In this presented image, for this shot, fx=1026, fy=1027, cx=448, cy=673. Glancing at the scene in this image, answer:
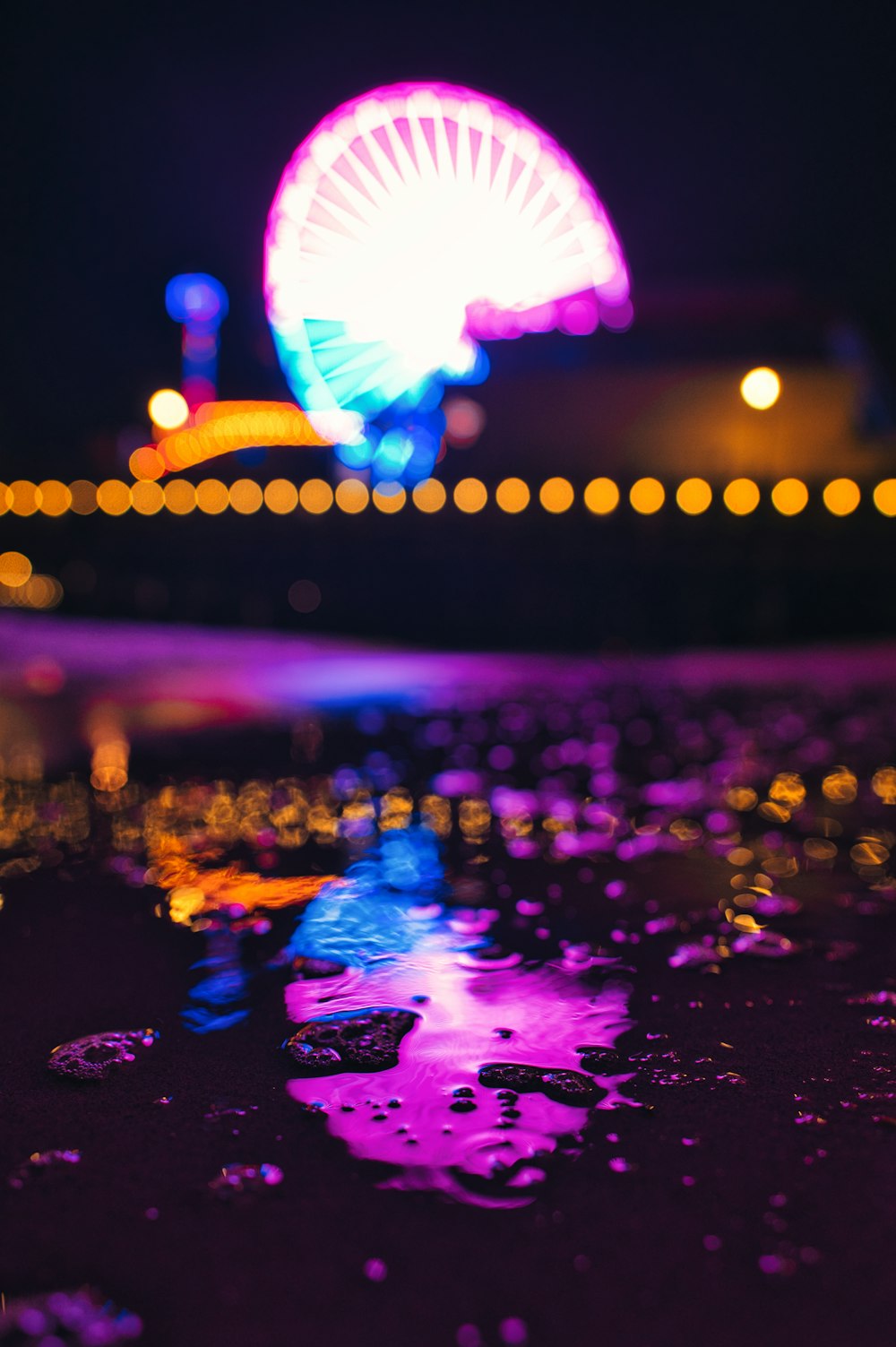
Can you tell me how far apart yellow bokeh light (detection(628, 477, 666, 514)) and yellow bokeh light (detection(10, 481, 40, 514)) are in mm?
15120

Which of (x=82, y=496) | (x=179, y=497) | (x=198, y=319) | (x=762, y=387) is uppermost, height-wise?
(x=198, y=319)

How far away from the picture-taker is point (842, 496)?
18.1 meters

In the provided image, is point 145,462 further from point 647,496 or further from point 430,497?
point 647,496

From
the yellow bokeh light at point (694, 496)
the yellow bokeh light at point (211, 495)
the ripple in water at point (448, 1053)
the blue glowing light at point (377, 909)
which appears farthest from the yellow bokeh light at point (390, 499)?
the ripple in water at point (448, 1053)

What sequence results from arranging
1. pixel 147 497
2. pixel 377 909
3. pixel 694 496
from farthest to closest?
pixel 147 497, pixel 694 496, pixel 377 909

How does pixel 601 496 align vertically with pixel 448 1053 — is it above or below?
above

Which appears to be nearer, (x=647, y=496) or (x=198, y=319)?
(x=647, y=496)

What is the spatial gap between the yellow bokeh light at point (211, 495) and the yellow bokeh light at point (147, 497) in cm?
85

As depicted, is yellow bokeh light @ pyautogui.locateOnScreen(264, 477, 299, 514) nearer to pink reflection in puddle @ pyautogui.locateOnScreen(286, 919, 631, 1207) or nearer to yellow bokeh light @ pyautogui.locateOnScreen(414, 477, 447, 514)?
yellow bokeh light @ pyautogui.locateOnScreen(414, 477, 447, 514)

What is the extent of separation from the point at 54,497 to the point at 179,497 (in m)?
5.02

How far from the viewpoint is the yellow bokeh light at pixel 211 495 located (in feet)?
72.2

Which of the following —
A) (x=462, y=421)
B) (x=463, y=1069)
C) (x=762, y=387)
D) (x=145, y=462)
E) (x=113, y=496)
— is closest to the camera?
(x=463, y=1069)

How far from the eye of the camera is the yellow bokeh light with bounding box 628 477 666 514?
727 inches

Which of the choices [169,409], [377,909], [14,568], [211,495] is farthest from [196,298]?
[377,909]
